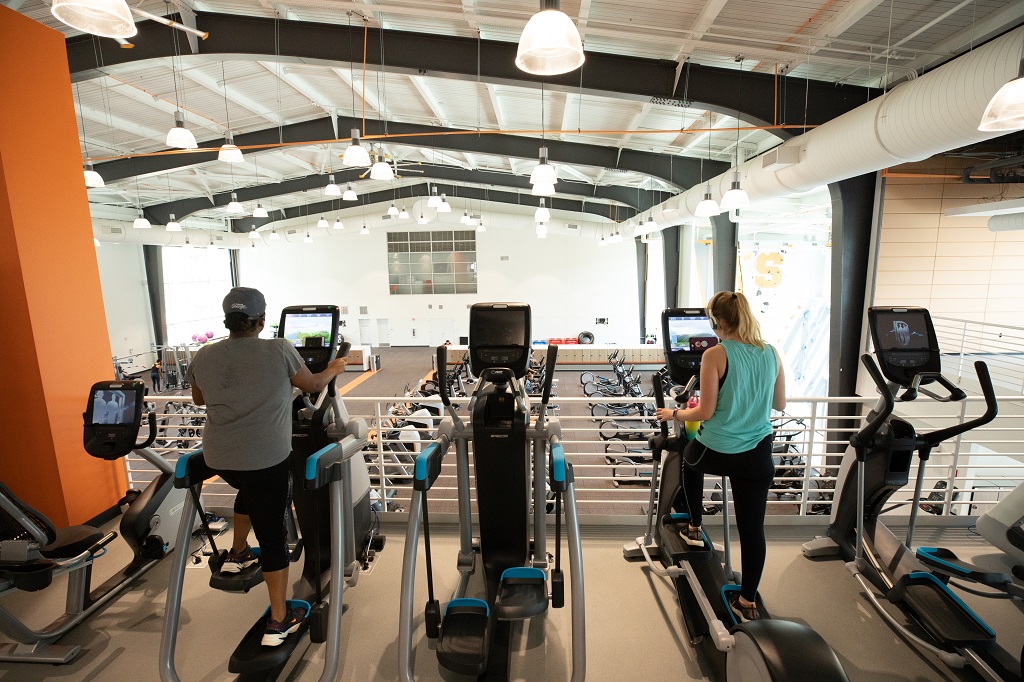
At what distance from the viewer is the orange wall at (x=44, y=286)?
3.03m

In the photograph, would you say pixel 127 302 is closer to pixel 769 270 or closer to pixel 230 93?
pixel 230 93

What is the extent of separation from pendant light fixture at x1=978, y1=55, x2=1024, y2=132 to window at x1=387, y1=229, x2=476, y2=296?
15.6 metres

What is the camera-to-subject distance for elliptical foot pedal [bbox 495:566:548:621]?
6.84 ft

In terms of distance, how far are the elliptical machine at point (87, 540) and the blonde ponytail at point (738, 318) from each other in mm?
2947

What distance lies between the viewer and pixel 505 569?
2.47m

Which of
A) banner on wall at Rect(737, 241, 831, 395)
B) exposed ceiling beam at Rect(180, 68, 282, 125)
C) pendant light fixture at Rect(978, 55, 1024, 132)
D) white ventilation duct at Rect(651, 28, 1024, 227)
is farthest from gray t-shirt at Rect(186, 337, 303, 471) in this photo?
banner on wall at Rect(737, 241, 831, 395)

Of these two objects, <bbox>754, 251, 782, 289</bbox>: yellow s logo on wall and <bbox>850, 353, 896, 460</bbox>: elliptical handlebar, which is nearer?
<bbox>850, 353, 896, 460</bbox>: elliptical handlebar

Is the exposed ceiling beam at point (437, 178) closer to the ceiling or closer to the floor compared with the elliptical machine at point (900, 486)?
closer to the ceiling

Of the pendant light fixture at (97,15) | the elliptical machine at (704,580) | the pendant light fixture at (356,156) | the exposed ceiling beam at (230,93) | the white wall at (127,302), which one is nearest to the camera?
the elliptical machine at (704,580)

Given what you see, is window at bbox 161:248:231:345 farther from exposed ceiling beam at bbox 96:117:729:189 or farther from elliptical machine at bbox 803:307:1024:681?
elliptical machine at bbox 803:307:1024:681

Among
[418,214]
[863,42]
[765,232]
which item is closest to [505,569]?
[863,42]

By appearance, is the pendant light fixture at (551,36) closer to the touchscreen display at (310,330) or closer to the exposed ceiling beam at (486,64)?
the touchscreen display at (310,330)

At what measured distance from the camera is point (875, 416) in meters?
2.54

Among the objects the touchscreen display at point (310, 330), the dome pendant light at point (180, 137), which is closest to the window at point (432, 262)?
the dome pendant light at point (180, 137)
